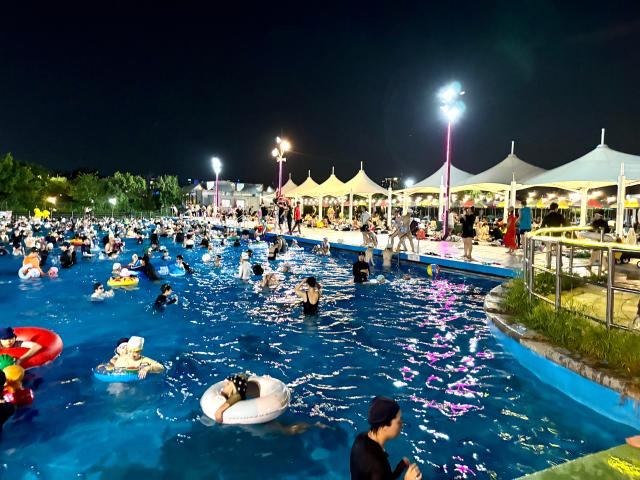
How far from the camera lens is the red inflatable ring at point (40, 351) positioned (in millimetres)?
6680

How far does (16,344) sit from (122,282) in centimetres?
622

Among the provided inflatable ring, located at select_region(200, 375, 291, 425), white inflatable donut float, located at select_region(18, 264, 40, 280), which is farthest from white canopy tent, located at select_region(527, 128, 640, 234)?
white inflatable donut float, located at select_region(18, 264, 40, 280)

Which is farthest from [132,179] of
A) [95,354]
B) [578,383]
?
[578,383]

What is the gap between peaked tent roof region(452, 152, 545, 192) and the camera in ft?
75.1

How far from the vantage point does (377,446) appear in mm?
2613

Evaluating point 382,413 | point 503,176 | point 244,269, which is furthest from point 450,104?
point 382,413

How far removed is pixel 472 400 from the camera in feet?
19.0

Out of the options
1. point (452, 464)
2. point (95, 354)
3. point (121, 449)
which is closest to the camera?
point (452, 464)

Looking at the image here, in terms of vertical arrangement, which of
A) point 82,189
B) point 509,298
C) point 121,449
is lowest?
point 121,449

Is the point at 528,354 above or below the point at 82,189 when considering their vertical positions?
below

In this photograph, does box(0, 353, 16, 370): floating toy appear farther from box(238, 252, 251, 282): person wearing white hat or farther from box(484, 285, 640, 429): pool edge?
box(238, 252, 251, 282): person wearing white hat

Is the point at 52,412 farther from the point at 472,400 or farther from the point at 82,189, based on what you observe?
the point at 82,189

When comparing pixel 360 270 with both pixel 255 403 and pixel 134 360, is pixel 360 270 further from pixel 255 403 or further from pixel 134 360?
pixel 255 403

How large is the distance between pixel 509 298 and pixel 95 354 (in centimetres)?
694
